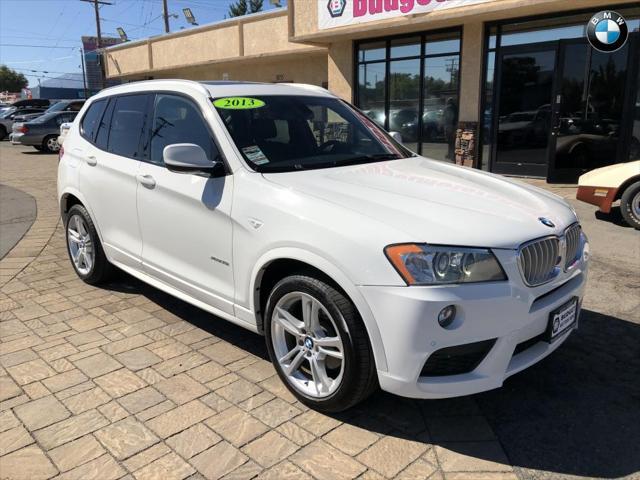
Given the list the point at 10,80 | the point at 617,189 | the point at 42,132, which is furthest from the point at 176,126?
the point at 10,80

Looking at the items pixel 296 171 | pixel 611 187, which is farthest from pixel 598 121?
pixel 296 171

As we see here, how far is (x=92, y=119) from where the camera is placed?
501cm

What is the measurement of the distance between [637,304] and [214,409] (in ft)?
11.8

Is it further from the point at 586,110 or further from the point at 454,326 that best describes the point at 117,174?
the point at 586,110

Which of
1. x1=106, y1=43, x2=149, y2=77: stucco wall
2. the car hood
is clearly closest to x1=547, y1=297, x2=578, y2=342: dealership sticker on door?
the car hood

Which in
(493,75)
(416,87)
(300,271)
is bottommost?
(300,271)

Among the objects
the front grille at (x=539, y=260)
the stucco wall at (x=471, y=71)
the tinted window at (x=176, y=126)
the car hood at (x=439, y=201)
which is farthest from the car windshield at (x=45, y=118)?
the front grille at (x=539, y=260)

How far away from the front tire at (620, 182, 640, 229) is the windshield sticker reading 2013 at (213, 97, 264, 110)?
18.1 ft

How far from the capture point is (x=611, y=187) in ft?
24.0

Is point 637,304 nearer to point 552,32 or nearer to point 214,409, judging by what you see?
point 214,409

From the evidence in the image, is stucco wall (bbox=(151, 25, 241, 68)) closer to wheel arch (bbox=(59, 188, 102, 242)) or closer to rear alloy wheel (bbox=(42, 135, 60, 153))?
rear alloy wheel (bbox=(42, 135, 60, 153))

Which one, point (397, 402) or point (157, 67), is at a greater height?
point (157, 67)

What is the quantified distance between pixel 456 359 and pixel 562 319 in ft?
2.44

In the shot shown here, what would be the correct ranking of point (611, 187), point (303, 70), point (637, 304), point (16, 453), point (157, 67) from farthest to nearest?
point (157, 67) < point (303, 70) < point (611, 187) < point (637, 304) < point (16, 453)
